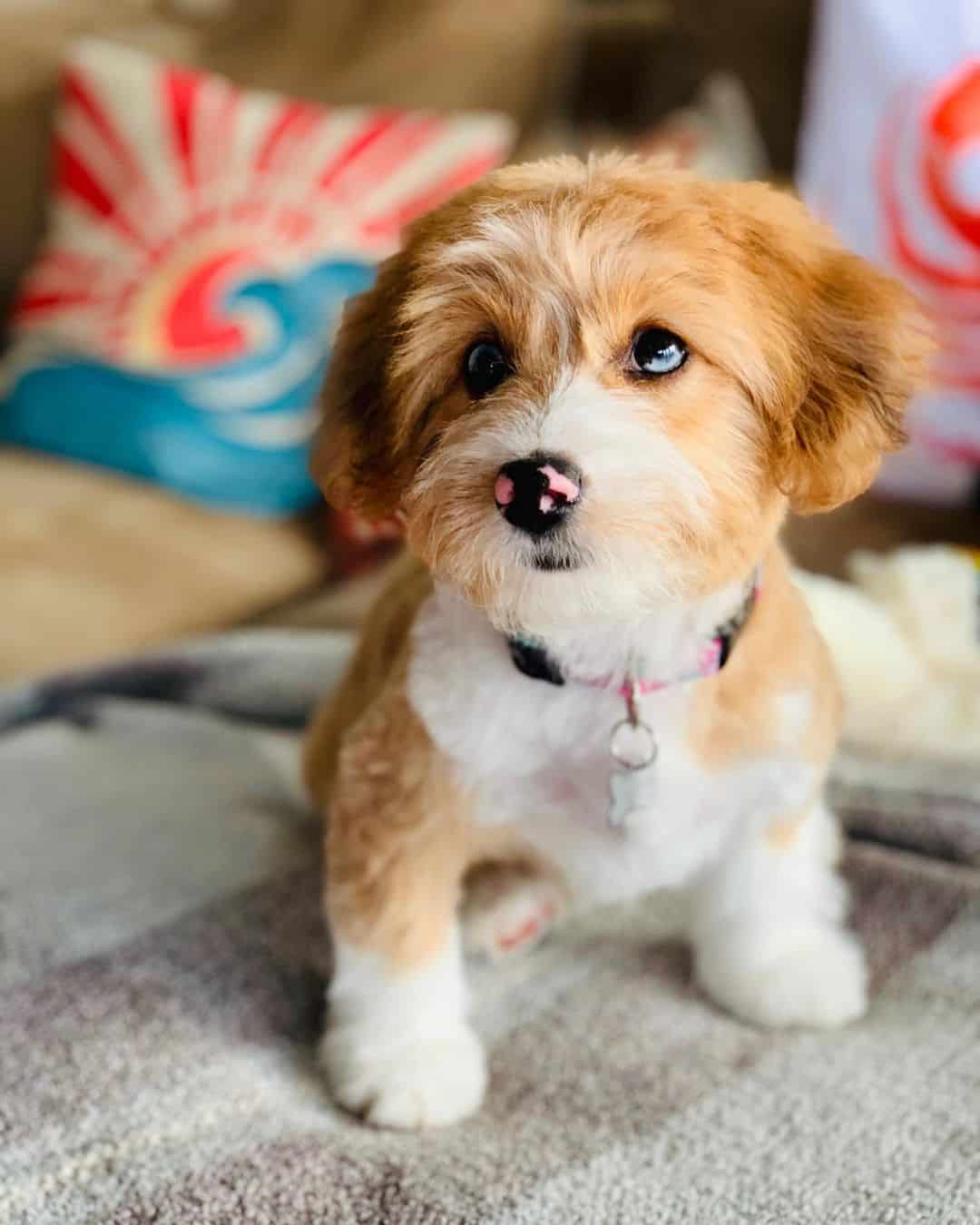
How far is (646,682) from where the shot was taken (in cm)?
112

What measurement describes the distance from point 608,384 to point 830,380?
0.17 m

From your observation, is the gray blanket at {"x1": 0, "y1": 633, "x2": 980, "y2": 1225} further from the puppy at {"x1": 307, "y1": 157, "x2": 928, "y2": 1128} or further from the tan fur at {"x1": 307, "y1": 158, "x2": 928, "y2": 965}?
the tan fur at {"x1": 307, "y1": 158, "x2": 928, "y2": 965}

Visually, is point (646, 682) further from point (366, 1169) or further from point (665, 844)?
point (366, 1169)

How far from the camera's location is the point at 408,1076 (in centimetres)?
113

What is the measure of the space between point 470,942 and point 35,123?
1.91m

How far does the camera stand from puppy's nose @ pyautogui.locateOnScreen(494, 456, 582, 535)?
920 mm

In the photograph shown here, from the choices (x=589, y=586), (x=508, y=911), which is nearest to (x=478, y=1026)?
(x=508, y=911)

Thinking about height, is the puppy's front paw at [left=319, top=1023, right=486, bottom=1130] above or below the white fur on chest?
below

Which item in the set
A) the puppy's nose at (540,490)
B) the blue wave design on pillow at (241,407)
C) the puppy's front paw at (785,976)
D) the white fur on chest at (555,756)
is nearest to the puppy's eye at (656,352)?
the puppy's nose at (540,490)

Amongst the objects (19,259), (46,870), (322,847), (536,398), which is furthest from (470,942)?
(19,259)

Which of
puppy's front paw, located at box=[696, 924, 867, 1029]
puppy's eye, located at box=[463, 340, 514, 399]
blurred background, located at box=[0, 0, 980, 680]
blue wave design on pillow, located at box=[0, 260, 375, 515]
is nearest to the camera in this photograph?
puppy's eye, located at box=[463, 340, 514, 399]

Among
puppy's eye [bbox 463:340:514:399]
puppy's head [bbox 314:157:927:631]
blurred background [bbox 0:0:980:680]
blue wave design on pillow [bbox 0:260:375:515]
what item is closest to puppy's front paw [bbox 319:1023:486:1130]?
puppy's head [bbox 314:157:927:631]

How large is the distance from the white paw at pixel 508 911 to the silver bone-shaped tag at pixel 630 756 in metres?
0.18

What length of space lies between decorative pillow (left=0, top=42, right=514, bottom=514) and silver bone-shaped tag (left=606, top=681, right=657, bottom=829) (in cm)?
119
